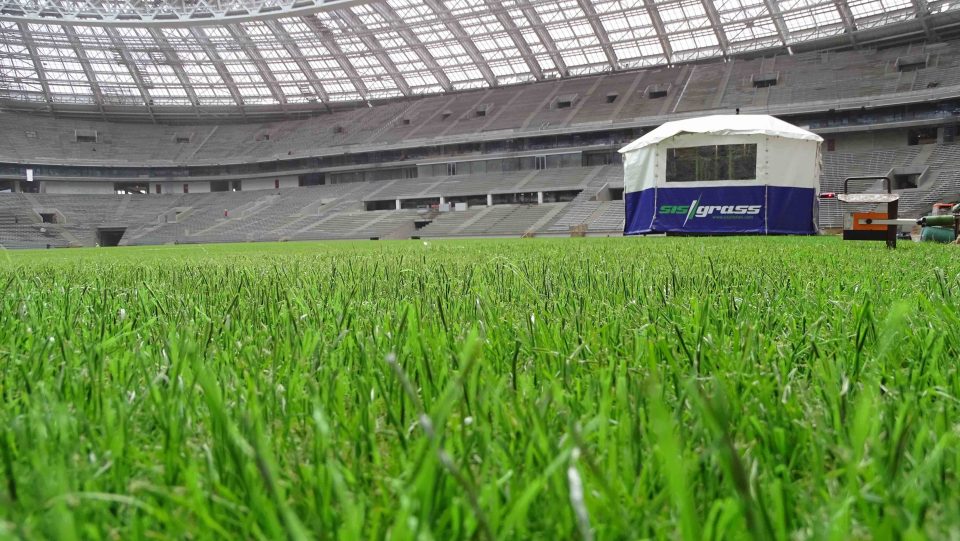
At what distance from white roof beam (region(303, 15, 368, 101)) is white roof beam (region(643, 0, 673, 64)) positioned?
26532 millimetres

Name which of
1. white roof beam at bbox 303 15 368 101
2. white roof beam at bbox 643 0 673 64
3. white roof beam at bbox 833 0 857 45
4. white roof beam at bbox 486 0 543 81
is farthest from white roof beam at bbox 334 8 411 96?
white roof beam at bbox 833 0 857 45

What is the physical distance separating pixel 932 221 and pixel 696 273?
5259 millimetres

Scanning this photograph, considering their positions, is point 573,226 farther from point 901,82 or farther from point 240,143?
point 240,143

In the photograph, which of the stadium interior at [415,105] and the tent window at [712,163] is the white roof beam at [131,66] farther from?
the tent window at [712,163]

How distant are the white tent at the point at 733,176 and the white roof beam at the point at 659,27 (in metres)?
30.3

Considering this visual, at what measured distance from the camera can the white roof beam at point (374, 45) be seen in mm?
49250

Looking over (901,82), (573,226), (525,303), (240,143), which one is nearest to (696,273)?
(525,303)

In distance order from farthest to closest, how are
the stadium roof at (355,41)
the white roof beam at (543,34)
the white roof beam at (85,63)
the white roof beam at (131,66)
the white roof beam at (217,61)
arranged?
the white roof beam at (131,66) → the white roof beam at (217,61) → the white roof beam at (85,63) → the white roof beam at (543,34) → the stadium roof at (355,41)

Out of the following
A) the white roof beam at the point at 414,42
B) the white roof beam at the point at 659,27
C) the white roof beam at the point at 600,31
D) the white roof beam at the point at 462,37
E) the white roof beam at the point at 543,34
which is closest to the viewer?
the white roof beam at the point at 659,27

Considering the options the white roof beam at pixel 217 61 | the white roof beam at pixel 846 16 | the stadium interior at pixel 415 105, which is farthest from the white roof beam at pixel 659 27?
the white roof beam at pixel 217 61

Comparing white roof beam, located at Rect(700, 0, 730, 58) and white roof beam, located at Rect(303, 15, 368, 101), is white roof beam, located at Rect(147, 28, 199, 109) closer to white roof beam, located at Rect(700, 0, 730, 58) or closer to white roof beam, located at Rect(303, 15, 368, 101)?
white roof beam, located at Rect(303, 15, 368, 101)

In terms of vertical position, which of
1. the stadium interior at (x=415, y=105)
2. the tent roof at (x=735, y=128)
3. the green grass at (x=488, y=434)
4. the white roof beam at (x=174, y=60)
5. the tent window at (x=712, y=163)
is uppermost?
the white roof beam at (x=174, y=60)

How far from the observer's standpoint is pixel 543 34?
50.4m

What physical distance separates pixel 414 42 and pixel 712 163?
131 feet
